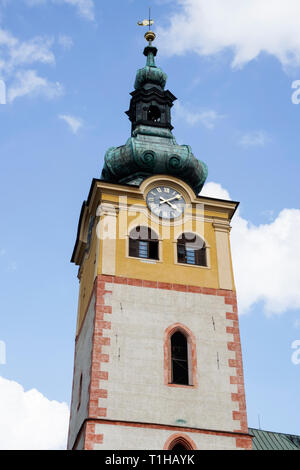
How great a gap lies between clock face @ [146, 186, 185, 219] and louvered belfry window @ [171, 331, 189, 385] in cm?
499

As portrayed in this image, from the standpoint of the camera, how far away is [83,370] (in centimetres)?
2495

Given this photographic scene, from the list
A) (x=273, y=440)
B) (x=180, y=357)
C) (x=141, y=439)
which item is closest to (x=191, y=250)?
(x=180, y=357)

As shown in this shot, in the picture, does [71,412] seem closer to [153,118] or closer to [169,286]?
[169,286]

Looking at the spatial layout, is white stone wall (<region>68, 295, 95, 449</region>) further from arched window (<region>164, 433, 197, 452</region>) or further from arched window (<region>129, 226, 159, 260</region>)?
arched window (<region>164, 433, 197, 452</region>)

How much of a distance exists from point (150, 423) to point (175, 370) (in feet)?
7.61

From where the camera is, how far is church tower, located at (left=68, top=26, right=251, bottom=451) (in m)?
22.4

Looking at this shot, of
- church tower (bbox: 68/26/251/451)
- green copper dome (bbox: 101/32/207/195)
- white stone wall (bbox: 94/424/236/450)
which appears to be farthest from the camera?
green copper dome (bbox: 101/32/207/195)

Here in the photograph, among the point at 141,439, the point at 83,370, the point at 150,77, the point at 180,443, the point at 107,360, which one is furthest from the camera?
the point at 150,77

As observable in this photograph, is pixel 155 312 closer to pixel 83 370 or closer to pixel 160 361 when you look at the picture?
pixel 160 361

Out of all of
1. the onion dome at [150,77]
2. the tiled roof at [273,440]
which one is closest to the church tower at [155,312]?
the onion dome at [150,77]

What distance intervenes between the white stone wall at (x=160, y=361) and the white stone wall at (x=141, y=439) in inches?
2.6

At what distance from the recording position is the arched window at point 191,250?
1046 inches

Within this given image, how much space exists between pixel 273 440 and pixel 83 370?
9.71m

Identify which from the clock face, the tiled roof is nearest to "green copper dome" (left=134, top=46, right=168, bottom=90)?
the clock face
